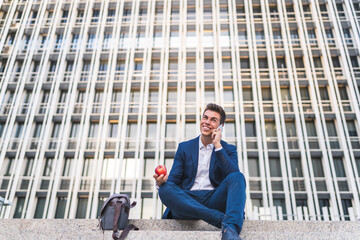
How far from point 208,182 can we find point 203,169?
17cm

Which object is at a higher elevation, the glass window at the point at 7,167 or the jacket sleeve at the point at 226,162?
the glass window at the point at 7,167

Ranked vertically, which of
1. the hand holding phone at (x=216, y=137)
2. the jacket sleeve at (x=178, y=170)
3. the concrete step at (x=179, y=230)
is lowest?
the concrete step at (x=179, y=230)

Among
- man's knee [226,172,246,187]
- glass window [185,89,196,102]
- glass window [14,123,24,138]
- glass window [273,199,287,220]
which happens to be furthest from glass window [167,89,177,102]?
man's knee [226,172,246,187]

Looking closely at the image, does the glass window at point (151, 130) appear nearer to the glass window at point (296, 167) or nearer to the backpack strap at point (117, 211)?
the glass window at point (296, 167)

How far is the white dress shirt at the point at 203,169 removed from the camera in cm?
374

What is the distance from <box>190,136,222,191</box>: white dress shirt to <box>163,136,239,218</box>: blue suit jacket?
0.04 meters

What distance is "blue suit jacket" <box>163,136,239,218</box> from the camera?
3619 mm

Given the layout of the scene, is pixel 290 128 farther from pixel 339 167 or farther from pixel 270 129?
pixel 339 167

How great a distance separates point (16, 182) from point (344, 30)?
2142 centimetres

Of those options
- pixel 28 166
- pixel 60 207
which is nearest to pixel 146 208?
pixel 60 207

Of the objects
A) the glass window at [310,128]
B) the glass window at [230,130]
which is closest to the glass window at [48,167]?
the glass window at [230,130]

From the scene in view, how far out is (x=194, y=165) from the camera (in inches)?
150

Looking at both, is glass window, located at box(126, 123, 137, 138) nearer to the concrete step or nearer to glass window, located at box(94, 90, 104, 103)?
glass window, located at box(94, 90, 104, 103)

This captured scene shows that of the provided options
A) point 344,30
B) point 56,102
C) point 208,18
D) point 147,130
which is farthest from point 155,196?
point 344,30
